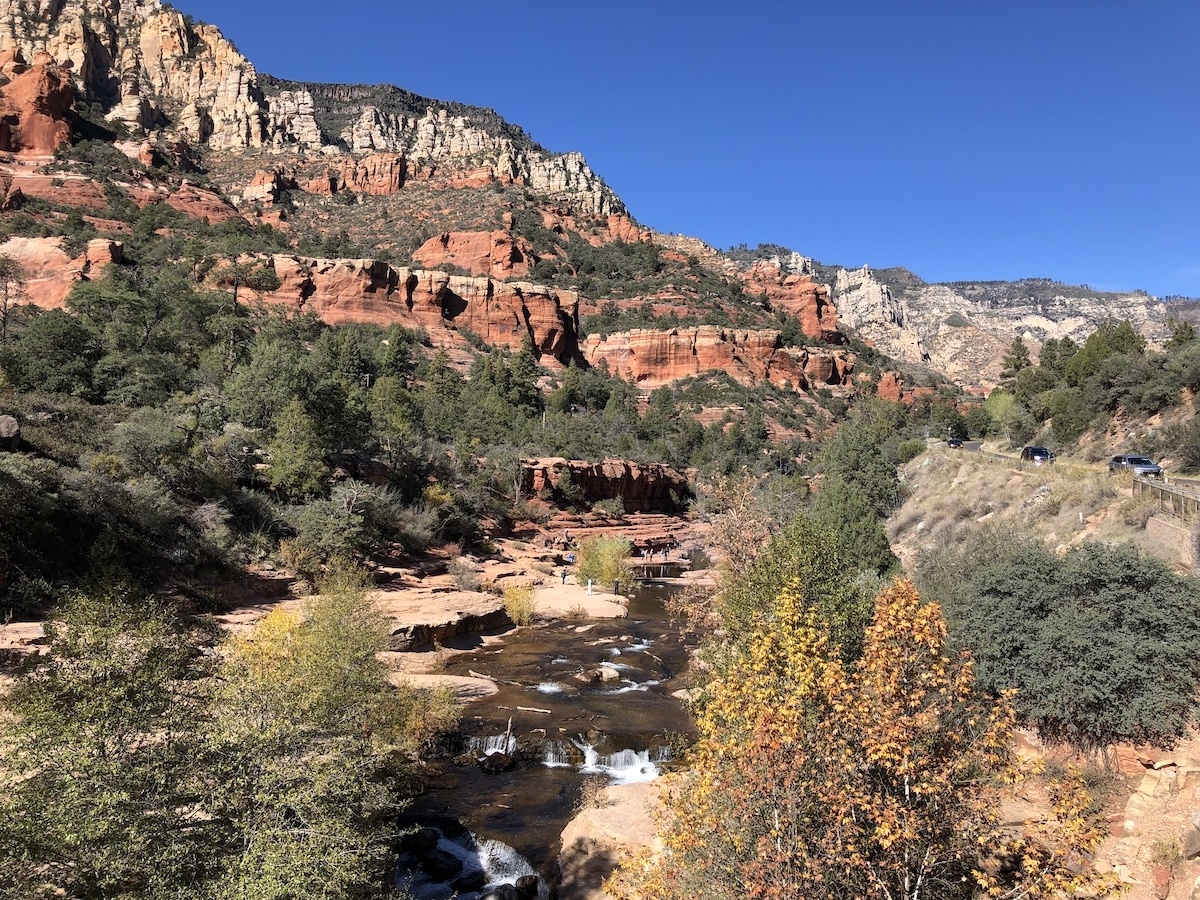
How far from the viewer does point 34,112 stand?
265 ft

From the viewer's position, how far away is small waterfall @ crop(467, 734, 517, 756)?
17.1m

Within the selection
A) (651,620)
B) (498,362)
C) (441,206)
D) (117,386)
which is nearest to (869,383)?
(498,362)

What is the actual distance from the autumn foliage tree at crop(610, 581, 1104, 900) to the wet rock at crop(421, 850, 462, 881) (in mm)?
6141

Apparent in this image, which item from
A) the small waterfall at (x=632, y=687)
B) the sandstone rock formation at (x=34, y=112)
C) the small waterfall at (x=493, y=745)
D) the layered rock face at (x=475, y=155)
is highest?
the layered rock face at (x=475, y=155)

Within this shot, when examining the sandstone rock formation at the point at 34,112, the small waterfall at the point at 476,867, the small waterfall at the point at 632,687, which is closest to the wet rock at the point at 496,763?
the small waterfall at the point at 476,867

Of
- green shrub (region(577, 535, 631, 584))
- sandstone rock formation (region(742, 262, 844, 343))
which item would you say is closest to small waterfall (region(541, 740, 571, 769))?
green shrub (region(577, 535, 631, 584))

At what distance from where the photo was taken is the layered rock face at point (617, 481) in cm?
5559

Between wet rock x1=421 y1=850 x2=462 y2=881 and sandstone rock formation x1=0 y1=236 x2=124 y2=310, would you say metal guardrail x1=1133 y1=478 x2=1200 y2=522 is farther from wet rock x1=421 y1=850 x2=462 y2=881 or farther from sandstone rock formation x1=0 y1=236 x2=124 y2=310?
sandstone rock formation x1=0 y1=236 x2=124 y2=310

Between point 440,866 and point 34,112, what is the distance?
10563cm

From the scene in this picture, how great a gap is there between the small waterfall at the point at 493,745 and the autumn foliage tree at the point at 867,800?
1035 centimetres

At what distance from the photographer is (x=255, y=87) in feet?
393

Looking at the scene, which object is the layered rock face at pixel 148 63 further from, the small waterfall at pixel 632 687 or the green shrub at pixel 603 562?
the small waterfall at pixel 632 687

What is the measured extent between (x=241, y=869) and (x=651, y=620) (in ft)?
88.2

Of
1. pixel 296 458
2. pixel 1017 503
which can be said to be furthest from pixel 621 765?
pixel 296 458
